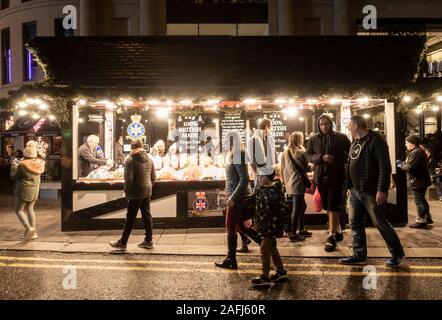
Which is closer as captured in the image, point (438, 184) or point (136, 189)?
point (136, 189)

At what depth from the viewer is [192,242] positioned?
8000 mm

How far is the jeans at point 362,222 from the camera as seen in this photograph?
6074 millimetres

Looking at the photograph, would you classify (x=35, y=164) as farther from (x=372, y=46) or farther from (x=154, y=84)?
(x=372, y=46)

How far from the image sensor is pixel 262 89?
930 cm

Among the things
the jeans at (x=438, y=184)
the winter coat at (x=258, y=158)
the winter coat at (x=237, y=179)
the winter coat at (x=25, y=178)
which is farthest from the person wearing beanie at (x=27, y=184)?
the jeans at (x=438, y=184)

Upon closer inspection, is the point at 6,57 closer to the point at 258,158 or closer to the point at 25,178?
the point at 25,178

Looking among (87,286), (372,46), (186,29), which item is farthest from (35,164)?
(186,29)

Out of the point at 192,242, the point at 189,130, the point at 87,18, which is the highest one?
the point at 87,18

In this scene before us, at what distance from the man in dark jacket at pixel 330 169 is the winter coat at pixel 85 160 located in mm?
5284

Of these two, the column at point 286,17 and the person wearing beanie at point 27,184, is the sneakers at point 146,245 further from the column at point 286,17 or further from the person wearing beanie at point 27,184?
the column at point 286,17

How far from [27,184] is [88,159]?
181 cm

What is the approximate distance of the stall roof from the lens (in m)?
9.54

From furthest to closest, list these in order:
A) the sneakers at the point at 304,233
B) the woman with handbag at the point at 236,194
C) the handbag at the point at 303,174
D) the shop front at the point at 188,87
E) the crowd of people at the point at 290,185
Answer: the shop front at the point at 188,87 → the sneakers at the point at 304,233 → the handbag at the point at 303,174 → the woman with handbag at the point at 236,194 → the crowd of people at the point at 290,185

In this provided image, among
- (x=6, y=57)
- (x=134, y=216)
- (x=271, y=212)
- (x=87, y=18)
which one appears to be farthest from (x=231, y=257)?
(x=6, y=57)
